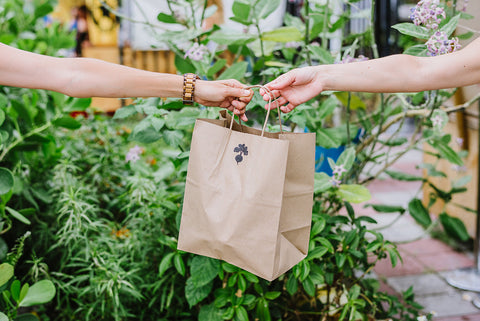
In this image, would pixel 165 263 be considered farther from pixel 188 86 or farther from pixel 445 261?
pixel 445 261

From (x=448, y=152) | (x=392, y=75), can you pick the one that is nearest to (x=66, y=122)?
(x=392, y=75)

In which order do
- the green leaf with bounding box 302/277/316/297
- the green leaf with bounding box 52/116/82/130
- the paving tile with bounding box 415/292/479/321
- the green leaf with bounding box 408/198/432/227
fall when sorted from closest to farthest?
the green leaf with bounding box 302/277/316/297 → the green leaf with bounding box 52/116/82/130 → the green leaf with bounding box 408/198/432/227 → the paving tile with bounding box 415/292/479/321

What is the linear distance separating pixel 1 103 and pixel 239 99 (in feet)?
3.42

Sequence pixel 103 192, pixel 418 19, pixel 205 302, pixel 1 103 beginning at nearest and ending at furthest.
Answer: pixel 418 19 → pixel 1 103 → pixel 205 302 → pixel 103 192

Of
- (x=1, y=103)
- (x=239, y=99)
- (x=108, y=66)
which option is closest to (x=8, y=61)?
(x=108, y=66)

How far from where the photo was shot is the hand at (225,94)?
1.49 meters

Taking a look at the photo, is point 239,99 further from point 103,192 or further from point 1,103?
point 103,192

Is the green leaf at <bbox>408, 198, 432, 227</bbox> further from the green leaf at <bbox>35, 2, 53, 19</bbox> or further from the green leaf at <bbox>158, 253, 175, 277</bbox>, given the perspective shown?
the green leaf at <bbox>35, 2, 53, 19</bbox>

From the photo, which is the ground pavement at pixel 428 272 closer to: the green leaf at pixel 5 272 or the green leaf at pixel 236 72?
the green leaf at pixel 236 72

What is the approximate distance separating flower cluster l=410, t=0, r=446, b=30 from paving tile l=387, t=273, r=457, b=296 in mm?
1702

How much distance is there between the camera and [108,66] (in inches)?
57.0

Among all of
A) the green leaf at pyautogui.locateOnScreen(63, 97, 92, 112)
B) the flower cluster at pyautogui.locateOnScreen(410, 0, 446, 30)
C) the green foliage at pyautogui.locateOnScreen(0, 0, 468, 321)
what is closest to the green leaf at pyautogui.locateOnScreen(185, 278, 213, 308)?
the green foliage at pyautogui.locateOnScreen(0, 0, 468, 321)

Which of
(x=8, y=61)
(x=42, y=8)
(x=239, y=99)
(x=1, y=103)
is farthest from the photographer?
(x=42, y=8)

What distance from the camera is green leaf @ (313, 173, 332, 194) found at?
1.89m
